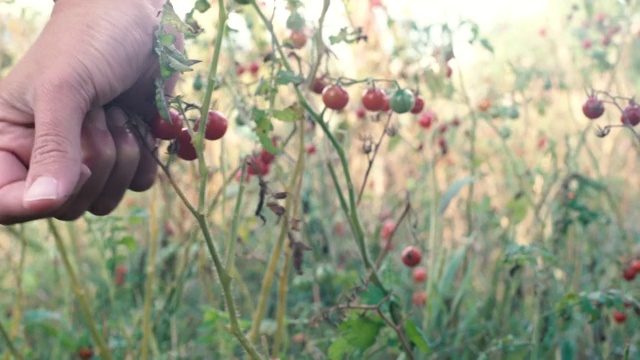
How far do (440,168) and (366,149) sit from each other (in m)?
3.27

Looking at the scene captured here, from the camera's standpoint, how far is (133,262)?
2793mm

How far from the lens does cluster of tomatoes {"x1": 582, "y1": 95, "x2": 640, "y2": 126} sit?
5.01 ft

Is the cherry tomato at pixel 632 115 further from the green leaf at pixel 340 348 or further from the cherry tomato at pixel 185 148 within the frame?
the cherry tomato at pixel 185 148

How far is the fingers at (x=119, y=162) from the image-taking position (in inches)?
52.9

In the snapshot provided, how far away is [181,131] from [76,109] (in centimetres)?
17

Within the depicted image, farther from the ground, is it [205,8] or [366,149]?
[205,8]

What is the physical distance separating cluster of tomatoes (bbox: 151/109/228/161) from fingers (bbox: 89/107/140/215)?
11 centimetres

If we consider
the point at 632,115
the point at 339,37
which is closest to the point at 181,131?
the point at 339,37

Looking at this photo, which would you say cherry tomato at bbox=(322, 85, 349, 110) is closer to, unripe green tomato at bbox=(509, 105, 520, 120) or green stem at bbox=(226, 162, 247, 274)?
green stem at bbox=(226, 162, 247, 274)

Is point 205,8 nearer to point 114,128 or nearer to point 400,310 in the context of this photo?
point 114,128

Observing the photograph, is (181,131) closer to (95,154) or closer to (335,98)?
(95,154)

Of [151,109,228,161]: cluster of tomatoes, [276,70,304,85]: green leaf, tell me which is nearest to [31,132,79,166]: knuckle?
[151,109,228,161]: cluster of tomatoes

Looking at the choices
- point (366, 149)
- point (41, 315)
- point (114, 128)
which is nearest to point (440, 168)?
point (41, 315)

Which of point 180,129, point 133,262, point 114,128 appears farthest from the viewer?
point 133,262
